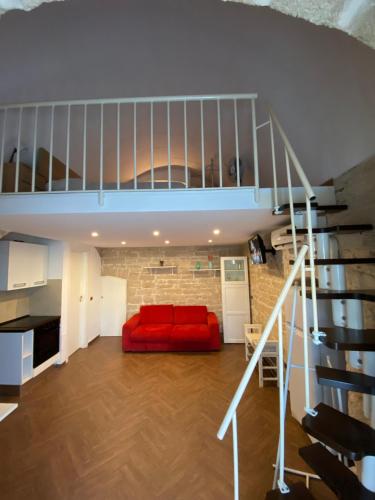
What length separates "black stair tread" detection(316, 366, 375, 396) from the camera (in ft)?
3.31

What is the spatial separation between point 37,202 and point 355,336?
2664 mm

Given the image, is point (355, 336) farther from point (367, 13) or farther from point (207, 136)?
point (207, 136)

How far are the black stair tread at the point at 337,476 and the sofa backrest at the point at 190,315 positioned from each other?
13.9 feet

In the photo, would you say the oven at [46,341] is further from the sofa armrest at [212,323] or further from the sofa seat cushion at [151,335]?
the sofa armrest at [212,323]

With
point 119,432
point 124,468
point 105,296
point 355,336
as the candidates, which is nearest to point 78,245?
point 105,296

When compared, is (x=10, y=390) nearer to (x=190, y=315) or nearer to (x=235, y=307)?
(x=190, y=315)

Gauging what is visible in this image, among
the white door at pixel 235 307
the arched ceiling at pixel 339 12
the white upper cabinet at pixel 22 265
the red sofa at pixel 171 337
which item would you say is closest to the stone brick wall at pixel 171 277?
the white door at pixel 235 307

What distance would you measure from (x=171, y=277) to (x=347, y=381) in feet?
15.9

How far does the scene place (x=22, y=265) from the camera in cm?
355

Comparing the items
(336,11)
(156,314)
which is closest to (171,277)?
(156,314)

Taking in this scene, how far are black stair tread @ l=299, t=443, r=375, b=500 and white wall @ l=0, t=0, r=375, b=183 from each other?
208 centimetres

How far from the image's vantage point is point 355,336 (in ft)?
4.03

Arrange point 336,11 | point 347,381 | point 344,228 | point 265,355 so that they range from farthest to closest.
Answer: point 265,355, point 344,228, point 347,381, point 336,11

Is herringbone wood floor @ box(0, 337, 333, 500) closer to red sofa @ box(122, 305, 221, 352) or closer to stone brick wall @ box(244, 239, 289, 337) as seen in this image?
red sofa @ box(122, 305, 221, 352)
